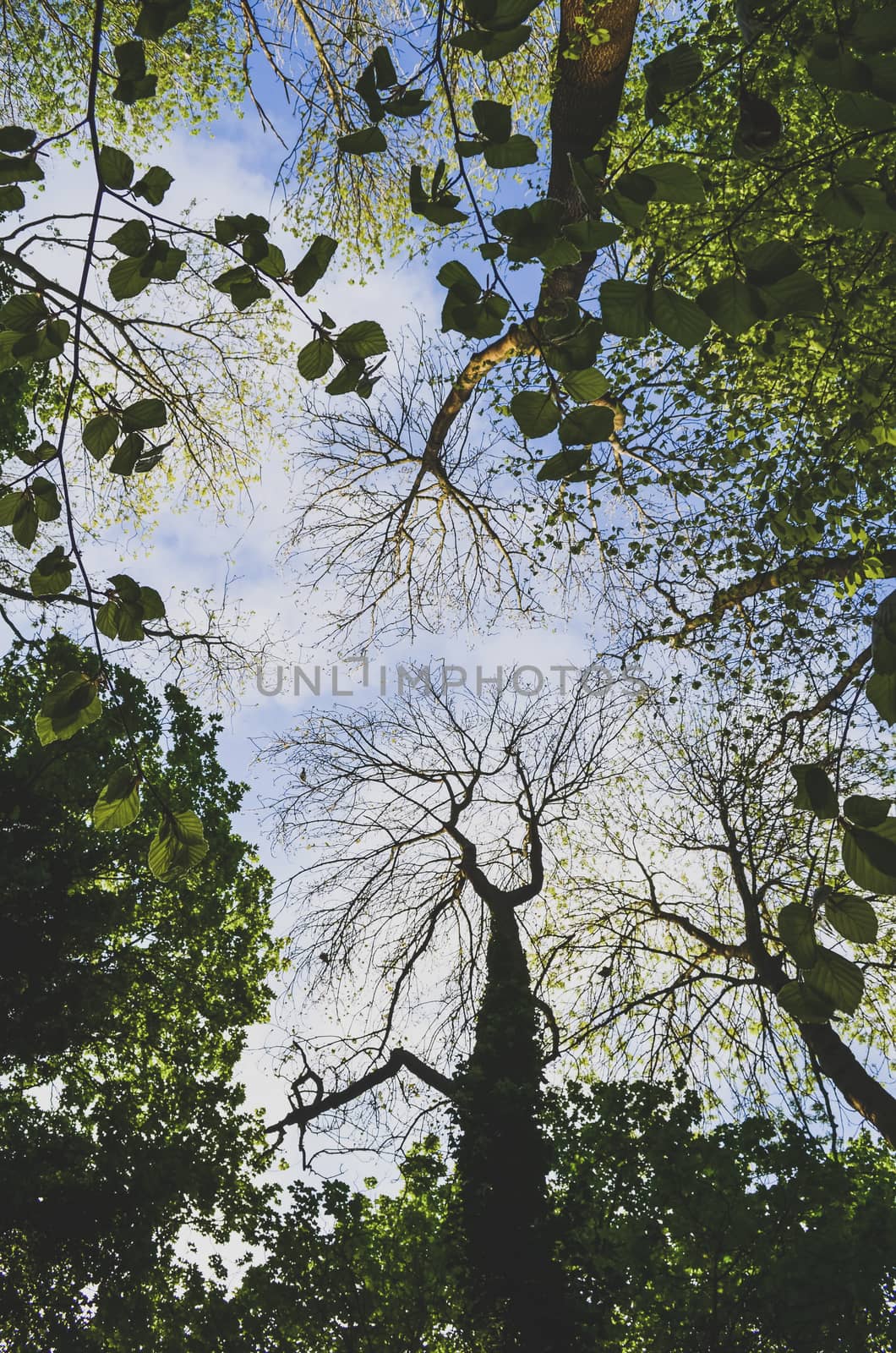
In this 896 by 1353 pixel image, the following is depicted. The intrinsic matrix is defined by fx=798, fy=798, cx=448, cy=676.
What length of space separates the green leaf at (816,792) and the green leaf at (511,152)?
957 mm

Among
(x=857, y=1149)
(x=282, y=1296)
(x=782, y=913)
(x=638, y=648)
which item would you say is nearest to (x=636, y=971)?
(x=857, y=1149)

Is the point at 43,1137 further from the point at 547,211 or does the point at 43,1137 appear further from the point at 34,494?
the point at 547,211

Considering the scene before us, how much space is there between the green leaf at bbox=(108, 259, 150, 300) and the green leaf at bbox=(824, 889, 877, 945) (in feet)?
4.69

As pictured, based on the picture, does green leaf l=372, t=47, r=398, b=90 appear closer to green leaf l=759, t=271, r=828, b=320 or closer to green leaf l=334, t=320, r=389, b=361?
green leaf l=334, t=320, r=389, b=361

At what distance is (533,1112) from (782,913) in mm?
8637

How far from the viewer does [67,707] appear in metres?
1.36

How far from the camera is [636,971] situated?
10852 millimetres

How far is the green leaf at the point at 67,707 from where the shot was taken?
1.35 m

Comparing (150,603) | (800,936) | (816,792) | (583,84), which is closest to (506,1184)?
(150,603)

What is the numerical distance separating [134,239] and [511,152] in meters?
0.65

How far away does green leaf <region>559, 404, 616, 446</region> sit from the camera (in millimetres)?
1232

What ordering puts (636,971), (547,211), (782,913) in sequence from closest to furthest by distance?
1. (782,913)
2. (547,211)
3. (636,971)

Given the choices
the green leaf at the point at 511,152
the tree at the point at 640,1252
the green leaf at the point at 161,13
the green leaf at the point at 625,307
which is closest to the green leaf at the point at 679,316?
the green leaf at the point at 625,307

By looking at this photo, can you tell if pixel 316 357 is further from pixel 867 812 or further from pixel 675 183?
pixel 867 812
